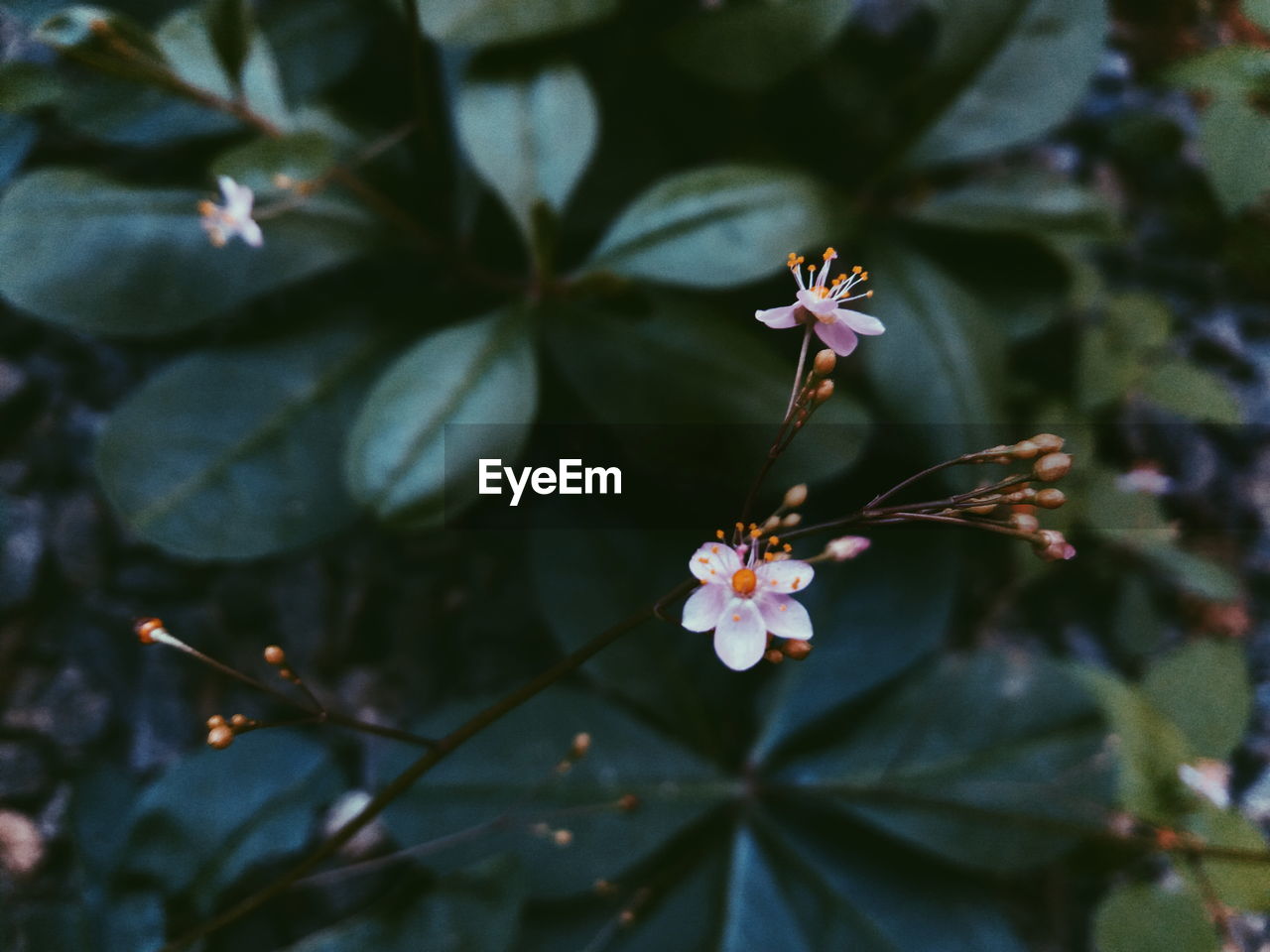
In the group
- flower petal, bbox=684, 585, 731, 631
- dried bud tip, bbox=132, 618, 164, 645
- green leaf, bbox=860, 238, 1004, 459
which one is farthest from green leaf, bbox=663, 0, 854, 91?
dried bud tip, bbox=132, 618, 164, 645

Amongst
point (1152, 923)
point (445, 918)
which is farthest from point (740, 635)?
point (1152, 923)

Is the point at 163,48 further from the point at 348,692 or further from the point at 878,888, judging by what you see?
the point at 878,888

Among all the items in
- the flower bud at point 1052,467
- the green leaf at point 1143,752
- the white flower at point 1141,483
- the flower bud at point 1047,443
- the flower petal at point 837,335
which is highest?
the white flower at point 1141,483

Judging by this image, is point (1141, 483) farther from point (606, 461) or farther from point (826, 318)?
point (826, 318)

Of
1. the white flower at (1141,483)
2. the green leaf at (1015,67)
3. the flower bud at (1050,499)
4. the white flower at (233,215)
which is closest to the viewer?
the flower bud at (1050,499)

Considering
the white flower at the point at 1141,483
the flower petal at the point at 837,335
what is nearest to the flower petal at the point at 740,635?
the flower petal at the point at 837,335

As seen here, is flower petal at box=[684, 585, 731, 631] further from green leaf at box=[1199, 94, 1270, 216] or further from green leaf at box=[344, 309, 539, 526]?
green leaf at box=[1199, 94, 1270, 216]

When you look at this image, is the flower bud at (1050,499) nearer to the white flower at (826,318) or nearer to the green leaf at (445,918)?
the white flower at (826,318)
